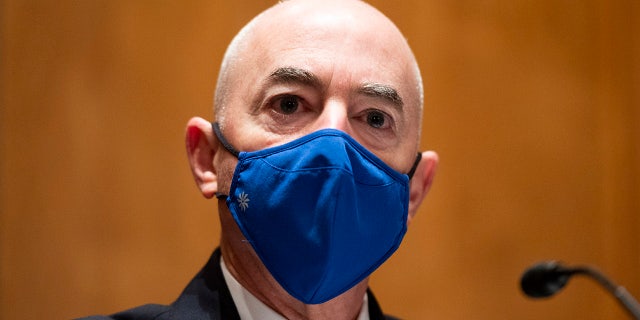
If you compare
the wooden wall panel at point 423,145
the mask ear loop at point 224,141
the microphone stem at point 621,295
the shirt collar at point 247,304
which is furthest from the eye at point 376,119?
the wooden wall panel at point 423,145

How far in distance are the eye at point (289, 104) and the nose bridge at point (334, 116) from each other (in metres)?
0.06

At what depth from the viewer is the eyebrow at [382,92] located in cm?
180

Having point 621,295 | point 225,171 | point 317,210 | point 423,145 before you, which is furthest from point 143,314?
point 423,145

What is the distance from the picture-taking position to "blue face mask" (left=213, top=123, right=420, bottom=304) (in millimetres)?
1594

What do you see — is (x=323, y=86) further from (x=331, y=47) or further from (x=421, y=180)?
(x=421, y=180)

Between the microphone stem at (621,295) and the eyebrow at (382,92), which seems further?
the eyebrow at (382,92)

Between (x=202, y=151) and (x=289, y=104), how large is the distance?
29 cm

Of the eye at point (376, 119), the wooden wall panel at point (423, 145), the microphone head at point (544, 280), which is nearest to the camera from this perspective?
the microphone head at point (544, 280)

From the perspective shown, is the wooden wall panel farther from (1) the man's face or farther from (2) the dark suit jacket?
(1) the man's face

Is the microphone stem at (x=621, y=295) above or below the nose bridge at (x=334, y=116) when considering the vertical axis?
below

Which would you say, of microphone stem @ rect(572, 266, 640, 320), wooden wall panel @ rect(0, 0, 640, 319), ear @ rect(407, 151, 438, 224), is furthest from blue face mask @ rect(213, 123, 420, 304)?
wooden wall panel @ rect(0, 0, 640, 319)

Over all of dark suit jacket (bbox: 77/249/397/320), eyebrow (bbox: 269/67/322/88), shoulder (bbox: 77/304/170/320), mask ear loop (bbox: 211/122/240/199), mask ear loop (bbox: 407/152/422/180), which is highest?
eyebrow (bbox: 269/67/322/88)

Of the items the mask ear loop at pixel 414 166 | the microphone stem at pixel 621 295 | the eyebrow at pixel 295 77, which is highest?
the eyebrow at pixel 295 77

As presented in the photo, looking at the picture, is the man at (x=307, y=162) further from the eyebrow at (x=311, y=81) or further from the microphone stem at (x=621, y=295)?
the microphone stem at (x=621, y=295)
